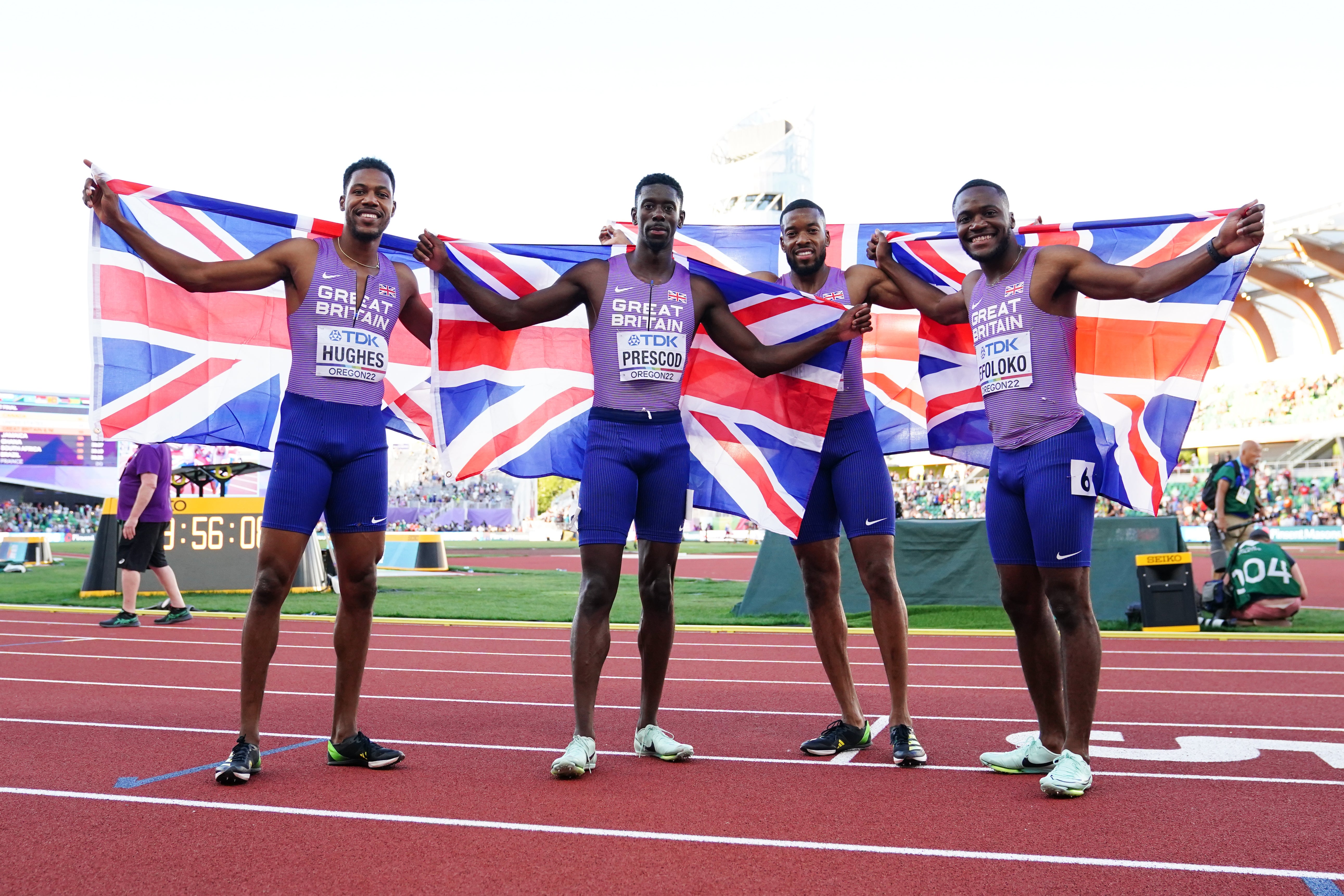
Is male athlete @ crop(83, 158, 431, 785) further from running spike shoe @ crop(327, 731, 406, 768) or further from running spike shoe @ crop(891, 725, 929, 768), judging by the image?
running spike shoe @ crop(891, 725, 929, 768)

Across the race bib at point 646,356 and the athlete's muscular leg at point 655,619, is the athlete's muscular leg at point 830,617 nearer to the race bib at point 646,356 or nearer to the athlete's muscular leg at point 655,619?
the athlete's muscular leg at point 655,619

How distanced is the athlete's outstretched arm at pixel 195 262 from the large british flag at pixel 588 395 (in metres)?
0.80

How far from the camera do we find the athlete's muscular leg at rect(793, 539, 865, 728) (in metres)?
4.74

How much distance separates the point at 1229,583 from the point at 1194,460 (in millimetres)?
52329

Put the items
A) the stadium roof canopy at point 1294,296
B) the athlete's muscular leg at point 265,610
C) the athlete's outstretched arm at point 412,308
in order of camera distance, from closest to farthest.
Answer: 1. the athlete's muscular leg at point 265,610
2. the athlete's outstretched arm at point 412,308
3. the stadium roof canopy at point 1294,296

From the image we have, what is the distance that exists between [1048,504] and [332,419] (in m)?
2.73

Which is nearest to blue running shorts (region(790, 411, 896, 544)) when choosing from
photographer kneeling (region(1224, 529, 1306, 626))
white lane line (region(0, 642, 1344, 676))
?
white lane line (region(0, 642, 1344, 676))

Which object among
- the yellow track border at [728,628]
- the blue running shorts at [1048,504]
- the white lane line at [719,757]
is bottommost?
the yellow track border at [728,628]

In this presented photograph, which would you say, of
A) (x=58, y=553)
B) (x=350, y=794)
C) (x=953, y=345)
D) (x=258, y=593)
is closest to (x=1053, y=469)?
(x=953, y=345)

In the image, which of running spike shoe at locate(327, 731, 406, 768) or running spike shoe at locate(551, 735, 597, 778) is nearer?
running spike shoe at locate(551, 735, 597, 778)

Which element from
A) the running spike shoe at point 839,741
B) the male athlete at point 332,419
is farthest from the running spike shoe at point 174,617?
the running spike shoe at point 839,741

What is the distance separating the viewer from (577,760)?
3996mm

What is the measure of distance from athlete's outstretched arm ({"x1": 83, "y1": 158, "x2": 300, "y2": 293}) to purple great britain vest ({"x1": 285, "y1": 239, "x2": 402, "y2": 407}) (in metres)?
0.14

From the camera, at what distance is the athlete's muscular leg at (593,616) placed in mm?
4266
